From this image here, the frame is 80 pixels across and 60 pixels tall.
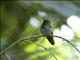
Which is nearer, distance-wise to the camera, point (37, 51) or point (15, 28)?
point (37, 51)

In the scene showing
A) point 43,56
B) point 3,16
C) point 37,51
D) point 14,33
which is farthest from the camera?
point 3,16

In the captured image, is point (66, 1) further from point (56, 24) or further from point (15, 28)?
point (15, 28)

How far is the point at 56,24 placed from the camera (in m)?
5.11

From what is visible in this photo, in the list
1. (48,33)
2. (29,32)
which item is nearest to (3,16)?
(29,32)

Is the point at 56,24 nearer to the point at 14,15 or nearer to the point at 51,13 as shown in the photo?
the point at 51,13

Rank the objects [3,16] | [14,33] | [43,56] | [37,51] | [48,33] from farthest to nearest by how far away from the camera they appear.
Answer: [3,16] < [14,33] < [37,51] < [43,56] < [48,33]

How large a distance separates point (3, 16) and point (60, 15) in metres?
1.01

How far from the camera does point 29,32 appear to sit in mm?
4910

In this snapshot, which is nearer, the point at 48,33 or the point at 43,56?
the point at 48,33

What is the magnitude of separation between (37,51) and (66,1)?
1048 mm

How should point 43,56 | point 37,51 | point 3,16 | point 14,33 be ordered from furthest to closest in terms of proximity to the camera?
point 3,16 < point 14,33 < point 37,51 < point 43,56

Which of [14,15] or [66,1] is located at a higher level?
[66,1]

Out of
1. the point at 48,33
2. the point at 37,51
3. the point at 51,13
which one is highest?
the point at 48,33

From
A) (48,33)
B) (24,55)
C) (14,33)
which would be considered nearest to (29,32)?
(14,33)
